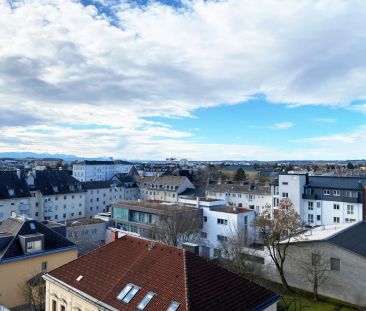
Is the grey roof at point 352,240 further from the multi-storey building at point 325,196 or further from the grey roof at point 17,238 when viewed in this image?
the grey roof at point 17,238

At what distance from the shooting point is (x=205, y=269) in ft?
63.9

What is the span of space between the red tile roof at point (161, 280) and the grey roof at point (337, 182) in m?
48.5

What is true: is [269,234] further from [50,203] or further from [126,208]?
[50,203]

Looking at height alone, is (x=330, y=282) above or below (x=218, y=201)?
below

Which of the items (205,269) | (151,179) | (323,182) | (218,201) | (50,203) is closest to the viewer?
(205,269)

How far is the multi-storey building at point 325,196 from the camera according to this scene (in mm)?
60531

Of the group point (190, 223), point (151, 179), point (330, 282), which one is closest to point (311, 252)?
point (330, 282)

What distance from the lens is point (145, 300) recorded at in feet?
56.9

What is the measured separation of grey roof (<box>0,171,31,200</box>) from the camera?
65.0m

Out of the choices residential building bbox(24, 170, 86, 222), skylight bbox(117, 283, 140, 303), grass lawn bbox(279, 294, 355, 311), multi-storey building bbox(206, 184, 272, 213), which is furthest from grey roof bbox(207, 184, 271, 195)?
skylight bbox(117, 283, 140, 303)

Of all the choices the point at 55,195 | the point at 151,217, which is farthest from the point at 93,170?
the point at 151,217

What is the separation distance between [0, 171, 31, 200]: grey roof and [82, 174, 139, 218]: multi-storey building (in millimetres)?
19779

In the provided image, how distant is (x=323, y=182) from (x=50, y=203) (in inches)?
2146

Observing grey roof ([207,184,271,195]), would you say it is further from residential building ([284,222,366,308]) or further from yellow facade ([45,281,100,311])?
yellow facade ([45,281,100,311])
